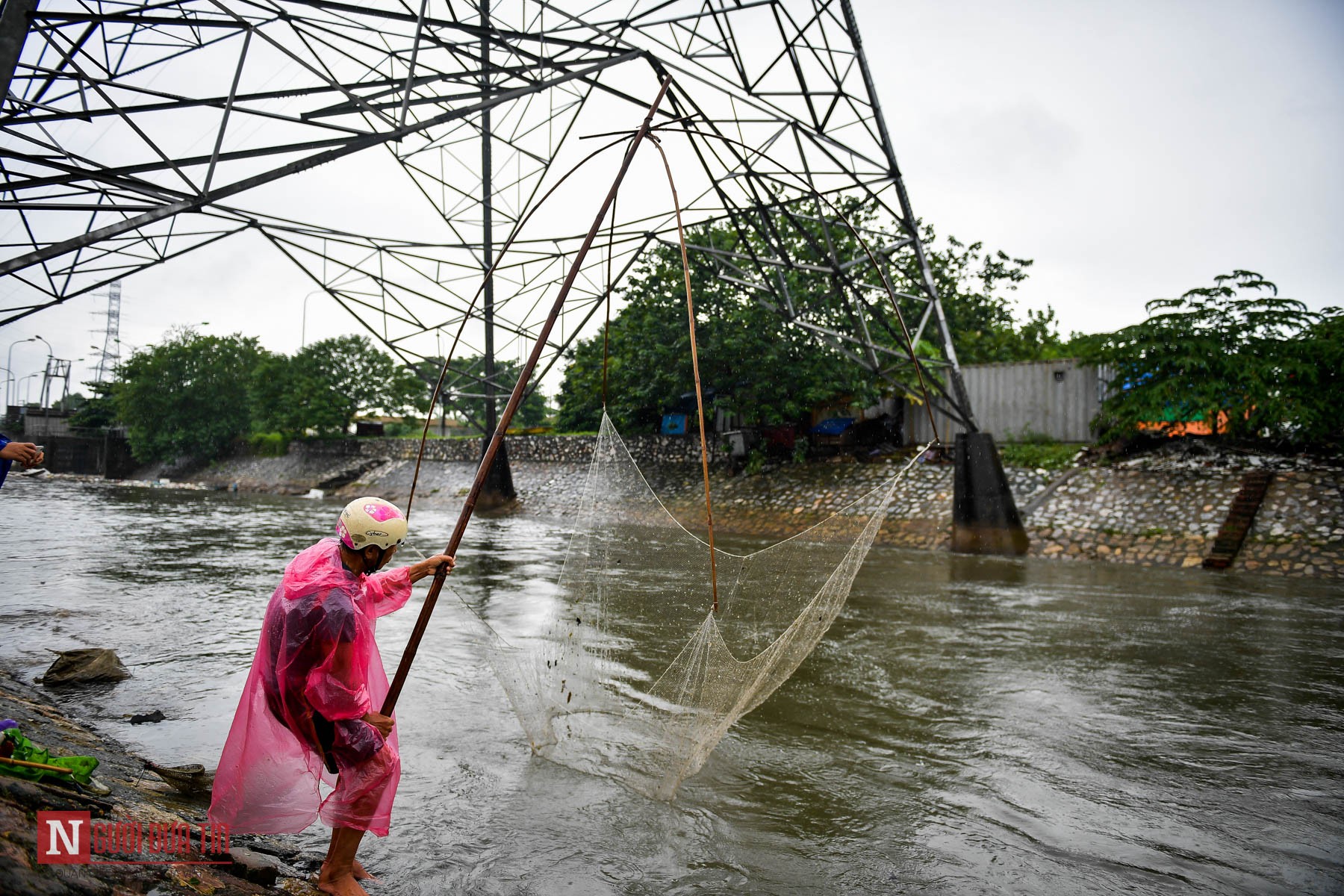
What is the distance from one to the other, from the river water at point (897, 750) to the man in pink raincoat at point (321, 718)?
487 mm

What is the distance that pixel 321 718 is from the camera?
2463 millimetres

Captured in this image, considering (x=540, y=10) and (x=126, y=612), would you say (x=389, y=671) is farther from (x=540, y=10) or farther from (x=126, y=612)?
(x=540, y=10)

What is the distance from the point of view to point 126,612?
23.8ft

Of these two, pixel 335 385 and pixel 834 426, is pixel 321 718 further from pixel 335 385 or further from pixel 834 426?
pixel 335 385

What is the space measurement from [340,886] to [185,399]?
45.5 m

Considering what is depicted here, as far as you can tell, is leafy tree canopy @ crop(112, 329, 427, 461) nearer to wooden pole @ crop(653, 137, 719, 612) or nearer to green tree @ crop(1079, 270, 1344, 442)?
green tree @ crop(1079, 270, 1344, 442)

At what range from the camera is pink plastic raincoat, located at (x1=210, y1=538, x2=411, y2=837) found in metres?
2.41

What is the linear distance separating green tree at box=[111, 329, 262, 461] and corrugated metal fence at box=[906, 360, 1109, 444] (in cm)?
3636

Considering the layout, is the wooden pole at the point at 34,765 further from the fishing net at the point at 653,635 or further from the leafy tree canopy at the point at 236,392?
the leafy tree canopy at the point at 236,392

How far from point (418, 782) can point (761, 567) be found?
9.19 feet

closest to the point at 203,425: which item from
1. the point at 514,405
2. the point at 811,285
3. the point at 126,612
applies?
the point at 811,285

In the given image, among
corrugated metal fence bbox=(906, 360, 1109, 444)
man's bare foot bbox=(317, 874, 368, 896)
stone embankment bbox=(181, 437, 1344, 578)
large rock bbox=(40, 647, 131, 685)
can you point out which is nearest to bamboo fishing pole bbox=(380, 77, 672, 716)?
man's bare foot bbox=(317, 874, 368, 896)

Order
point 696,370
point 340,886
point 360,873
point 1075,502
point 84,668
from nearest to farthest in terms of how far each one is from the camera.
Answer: point 340,886, point 360,873, point 696,370, point 84,668, point 1075,502

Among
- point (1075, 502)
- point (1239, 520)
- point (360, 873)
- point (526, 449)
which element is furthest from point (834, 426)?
point (360, 873)
